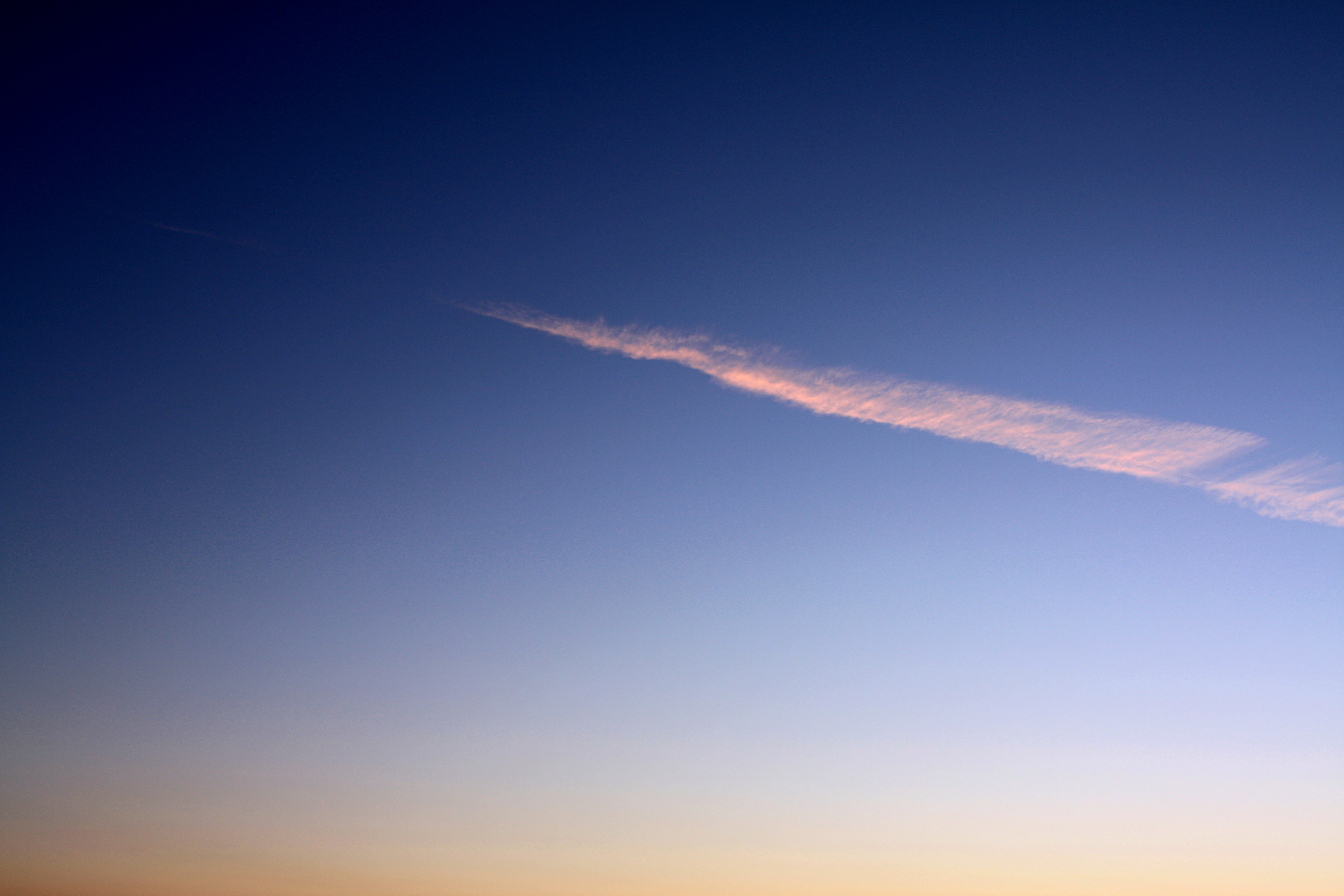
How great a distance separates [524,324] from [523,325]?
0.29ft

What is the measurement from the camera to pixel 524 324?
130 ft

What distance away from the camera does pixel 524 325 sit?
39.5 meters

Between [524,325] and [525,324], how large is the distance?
66 mm

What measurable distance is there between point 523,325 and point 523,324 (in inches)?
2.8

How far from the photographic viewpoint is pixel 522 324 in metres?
39.5

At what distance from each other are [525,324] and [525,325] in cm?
7

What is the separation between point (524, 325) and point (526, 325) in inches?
4.8

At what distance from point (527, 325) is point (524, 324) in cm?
17

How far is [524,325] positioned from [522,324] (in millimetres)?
89

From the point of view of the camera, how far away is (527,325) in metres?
39.5

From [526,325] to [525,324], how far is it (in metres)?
0.09

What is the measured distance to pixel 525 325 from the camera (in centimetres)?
3953

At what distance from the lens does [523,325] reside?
130 feet
